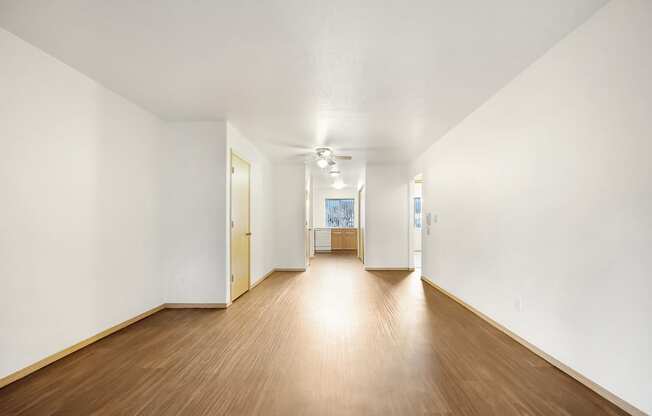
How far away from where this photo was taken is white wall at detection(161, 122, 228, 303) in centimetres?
423

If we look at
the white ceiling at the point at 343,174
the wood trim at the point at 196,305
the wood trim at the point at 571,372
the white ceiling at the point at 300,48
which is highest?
the white ceiling at the point at 300,48

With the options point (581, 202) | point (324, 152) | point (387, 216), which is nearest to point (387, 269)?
point (387, 216)

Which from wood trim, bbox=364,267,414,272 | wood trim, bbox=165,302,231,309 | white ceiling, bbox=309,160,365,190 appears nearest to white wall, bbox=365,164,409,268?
wood trim, bbox=364,267,414,272

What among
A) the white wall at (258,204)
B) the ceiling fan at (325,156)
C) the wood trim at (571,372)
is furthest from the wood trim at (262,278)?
the wood trim at (571,372)

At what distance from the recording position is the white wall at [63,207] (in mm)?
2305

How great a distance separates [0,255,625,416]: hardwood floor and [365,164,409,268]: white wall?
351 cm

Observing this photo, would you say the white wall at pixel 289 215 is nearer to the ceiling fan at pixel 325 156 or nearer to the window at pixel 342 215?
the ceiling fan at pixel 325 156

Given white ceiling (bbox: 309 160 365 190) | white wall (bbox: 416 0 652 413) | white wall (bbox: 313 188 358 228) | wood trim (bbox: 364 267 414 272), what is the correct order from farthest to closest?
white wall (bbox: 313 188 358 228)
white ceiling (bbox: 309 160 365 190)
wood trim (bbox: 364 267 414 272)
white wall (bbox: 416 0 652 413)

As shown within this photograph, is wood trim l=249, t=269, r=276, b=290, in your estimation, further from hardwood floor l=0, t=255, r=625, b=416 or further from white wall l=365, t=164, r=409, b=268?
white wall l=365, t=164, r=409, b=268

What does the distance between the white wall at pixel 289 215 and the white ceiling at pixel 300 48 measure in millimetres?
3496

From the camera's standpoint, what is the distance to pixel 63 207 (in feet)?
8.97

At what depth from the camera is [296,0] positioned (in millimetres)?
1964

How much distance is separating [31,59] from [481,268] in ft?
15.5

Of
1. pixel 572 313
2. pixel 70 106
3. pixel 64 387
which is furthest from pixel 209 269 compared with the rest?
pixel 572 313
